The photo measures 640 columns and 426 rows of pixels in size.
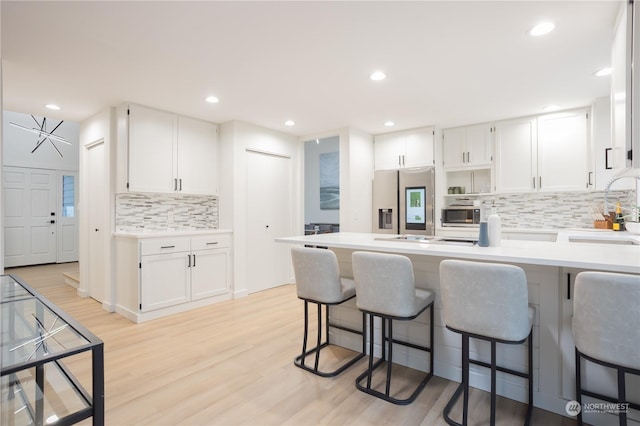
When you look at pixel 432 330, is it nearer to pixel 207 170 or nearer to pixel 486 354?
pixel 486 354

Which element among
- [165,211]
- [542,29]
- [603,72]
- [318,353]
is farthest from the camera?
[165,211]

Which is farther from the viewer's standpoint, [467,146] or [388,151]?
[388,151]

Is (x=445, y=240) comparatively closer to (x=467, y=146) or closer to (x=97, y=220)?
(x=467, y=146)

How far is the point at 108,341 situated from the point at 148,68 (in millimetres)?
2452

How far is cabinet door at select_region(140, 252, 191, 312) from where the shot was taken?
355cm

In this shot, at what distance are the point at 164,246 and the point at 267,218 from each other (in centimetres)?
158

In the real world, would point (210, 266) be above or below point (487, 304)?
below

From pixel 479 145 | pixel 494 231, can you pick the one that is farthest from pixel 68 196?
pixel 494 231

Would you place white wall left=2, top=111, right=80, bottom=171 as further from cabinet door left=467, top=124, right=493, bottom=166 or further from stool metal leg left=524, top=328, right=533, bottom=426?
stool metal leg left=524, top=328, right=533, bottom=426

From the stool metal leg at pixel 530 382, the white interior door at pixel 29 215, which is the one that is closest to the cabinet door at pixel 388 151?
the stool metal leg at pixel 530 382

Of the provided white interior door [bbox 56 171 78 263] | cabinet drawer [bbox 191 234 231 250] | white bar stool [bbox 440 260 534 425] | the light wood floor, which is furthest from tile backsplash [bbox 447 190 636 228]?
white interior door [bbox 56 171 78 263]

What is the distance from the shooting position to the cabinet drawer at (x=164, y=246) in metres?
3.54

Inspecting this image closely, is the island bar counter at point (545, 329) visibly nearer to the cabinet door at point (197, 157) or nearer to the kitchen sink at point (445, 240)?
the kitchen sink at point (445, 240)

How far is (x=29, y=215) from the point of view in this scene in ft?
22.2
